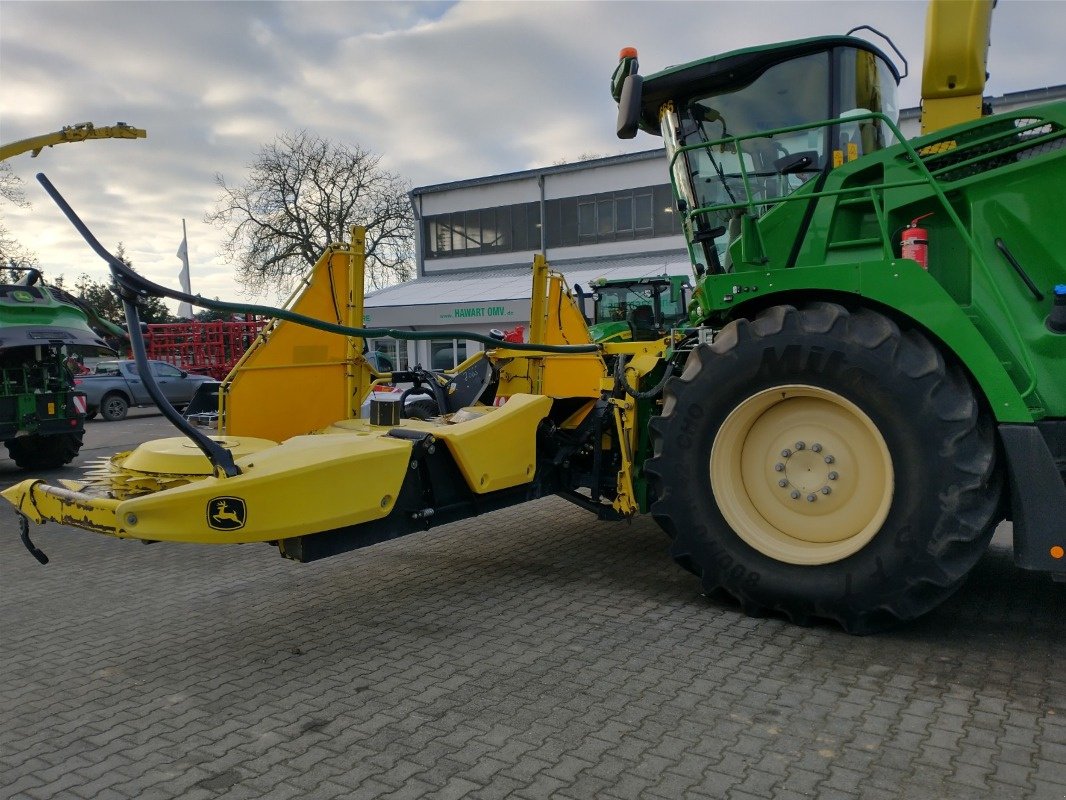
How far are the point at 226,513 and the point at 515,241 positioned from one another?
2897 centimetres

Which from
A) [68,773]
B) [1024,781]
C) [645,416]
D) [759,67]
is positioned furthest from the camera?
[645,416]

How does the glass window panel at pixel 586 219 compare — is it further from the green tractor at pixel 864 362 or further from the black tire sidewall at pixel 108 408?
the green tractor at pixel 864 362

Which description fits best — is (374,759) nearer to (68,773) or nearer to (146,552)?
(68,773)

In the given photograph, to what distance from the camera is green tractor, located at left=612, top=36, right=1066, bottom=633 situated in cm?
339

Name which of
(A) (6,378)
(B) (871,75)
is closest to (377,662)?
(B) (871,75)

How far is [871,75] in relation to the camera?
4.52 metres

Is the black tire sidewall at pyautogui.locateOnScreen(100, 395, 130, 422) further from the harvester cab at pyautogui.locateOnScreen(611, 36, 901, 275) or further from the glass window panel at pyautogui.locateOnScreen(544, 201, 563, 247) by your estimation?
the harvester cab at pyautogui.locateOnScreen(611, 36, 901, 275)

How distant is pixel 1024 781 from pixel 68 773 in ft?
10.2

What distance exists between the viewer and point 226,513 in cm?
343

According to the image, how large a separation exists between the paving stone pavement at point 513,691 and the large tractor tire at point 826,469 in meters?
0.30

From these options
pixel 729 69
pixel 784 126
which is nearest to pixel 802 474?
pixel 784 126

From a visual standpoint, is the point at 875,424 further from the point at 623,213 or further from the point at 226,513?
the point at 623,213

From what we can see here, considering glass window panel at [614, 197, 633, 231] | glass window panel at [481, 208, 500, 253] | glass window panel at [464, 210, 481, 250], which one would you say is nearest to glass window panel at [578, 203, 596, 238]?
glass window panel at [614, 197, 633, 231]

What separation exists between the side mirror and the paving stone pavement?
2.57 m
